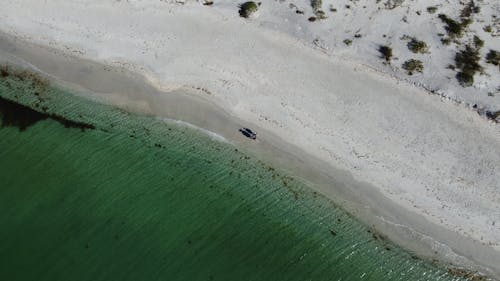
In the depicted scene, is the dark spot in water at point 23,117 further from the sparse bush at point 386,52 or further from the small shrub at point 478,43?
the small shrub at point 478,43

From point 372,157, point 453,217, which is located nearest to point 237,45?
point 372,157

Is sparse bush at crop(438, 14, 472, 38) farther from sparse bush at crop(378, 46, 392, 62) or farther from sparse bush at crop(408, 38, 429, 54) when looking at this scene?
sparse bush at crop(378, 46, 392, 62)

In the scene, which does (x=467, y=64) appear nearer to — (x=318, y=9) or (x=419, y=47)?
(x=419, y=47)

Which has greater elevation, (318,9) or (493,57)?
(318,9)

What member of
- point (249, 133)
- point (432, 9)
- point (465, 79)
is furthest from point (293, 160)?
point (432, 9)

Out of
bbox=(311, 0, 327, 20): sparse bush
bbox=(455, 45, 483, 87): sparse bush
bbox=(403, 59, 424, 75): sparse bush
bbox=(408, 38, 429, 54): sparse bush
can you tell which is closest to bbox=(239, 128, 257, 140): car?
bbox=(311, 0, 327, 20): sparse bush

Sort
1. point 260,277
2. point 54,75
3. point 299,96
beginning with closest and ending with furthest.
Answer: point 260,277 → point 299,96 → point 54,75

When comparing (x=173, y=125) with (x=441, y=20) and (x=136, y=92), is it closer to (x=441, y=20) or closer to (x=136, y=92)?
(x=136, y=92)

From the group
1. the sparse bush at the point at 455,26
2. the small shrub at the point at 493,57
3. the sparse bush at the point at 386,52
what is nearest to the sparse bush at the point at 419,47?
the sparse bush at the point at 386,52
